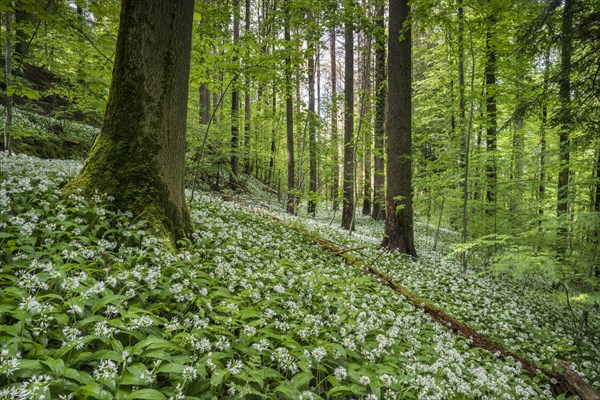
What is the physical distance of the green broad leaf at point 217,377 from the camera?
2164mm

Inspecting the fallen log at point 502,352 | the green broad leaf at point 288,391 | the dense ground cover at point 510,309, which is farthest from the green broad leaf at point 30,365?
the dense ground cover at point 510,309

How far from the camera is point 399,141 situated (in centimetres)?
956

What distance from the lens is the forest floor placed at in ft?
7.03

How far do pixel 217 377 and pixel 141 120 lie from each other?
3.66m

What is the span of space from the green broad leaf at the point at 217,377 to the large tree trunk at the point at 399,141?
7.78m

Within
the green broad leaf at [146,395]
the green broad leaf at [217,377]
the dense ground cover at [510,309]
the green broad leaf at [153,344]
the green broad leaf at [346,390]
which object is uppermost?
the green broad leaf at [153,344]

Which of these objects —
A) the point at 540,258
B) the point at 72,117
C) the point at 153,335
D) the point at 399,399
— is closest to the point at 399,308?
the point at 399,399

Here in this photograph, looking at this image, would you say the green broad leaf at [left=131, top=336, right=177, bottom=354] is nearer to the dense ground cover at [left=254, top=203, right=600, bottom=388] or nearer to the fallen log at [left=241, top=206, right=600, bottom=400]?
the fallen log at [left=241, top=206, right=600, bottom=400]

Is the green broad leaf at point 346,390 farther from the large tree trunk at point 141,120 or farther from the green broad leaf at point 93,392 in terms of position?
the large tree trunk at point 141,120

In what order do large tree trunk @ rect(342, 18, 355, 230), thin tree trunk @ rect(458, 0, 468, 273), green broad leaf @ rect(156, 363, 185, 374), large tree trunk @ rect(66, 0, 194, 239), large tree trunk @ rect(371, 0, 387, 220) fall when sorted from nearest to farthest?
green broad leaf @ rect(156, 363, 185, 374), large tree trunk @ rect(66, 0, 194, 239), thin tree trunk @ rect(458, 0, 468, 273), large tree trunk @ rect(342, 18, 355, 230), large tree trunk @ rect(371, 0, 387, 220)

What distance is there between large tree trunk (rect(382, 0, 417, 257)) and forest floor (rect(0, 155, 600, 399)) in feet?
11.5

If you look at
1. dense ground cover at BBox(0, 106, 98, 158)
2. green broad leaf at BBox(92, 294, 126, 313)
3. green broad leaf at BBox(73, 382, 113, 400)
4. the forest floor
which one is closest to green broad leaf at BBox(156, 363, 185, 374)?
the forest floor

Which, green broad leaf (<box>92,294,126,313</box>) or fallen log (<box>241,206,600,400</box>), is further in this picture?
fallen log (<box>241,206,600,400</box>)

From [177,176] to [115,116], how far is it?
1.18 meters
